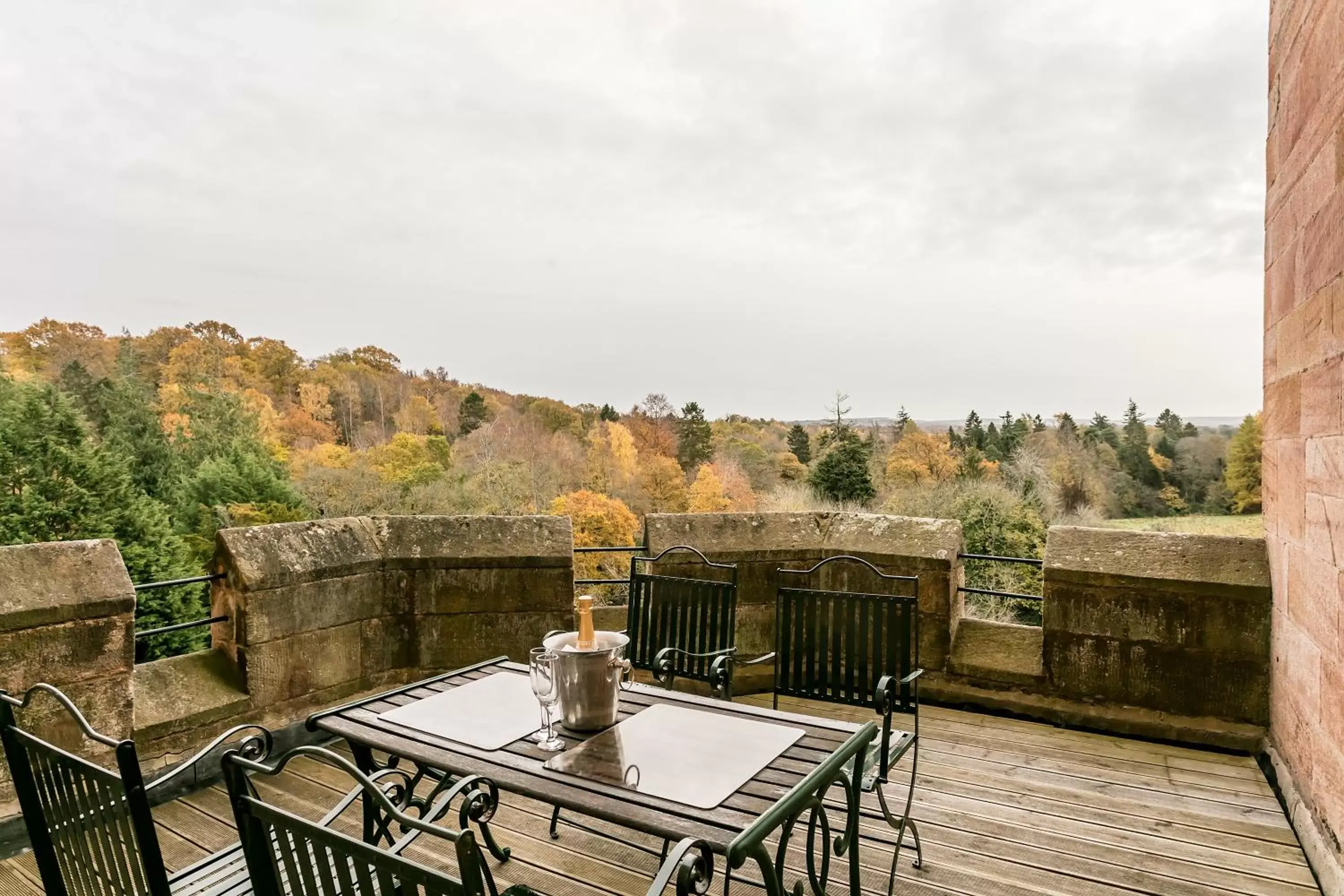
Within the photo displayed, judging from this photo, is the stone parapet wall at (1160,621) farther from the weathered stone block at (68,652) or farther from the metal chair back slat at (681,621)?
the weathered stone block at (68,652)

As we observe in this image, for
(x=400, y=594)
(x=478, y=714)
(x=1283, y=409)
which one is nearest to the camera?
(x=478, y=714)

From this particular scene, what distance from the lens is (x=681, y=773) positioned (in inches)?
60.5

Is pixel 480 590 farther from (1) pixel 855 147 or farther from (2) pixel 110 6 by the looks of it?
(1) pixel 855 147

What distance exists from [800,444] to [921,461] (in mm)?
2287

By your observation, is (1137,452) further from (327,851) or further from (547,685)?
(327,851)

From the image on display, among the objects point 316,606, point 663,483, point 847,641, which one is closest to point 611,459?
point 663,483

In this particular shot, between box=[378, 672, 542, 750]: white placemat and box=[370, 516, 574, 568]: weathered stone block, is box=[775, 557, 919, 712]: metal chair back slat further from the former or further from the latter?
box=[370, 516, 574, 568]: weathered stone block

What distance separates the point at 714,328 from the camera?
19797 millimetres

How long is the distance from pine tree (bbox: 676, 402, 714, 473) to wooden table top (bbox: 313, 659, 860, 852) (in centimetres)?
1244

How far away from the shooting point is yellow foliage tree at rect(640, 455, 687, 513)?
1392 cm

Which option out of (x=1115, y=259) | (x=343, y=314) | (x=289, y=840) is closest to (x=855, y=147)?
(x=1115, y=259)

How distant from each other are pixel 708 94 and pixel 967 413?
7.41 metres

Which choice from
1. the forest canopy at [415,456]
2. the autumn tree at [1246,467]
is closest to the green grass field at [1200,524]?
the autumn tree at [1246,467]

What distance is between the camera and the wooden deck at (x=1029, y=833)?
222 centimetres
